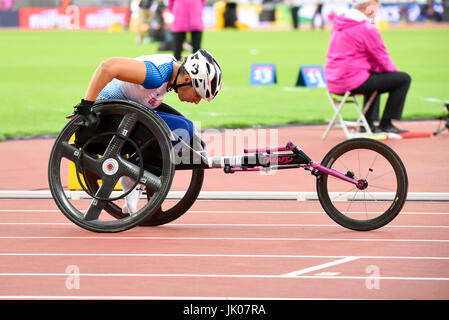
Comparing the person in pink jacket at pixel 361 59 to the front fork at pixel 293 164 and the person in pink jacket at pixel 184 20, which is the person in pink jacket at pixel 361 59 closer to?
the front fork at pixel 293 164

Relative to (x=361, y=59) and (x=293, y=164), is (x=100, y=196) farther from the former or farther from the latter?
(x=361, y=59)

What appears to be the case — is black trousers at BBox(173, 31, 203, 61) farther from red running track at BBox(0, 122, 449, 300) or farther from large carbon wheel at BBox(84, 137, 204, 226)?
large carbon wheel at BBox(84, 137, 204, 226)

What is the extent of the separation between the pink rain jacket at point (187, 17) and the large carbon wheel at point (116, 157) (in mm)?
11470

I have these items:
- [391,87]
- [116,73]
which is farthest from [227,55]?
[116,73]

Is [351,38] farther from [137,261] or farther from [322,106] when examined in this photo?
[137,261]

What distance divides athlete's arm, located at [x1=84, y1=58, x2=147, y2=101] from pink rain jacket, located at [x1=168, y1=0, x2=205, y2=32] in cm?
1164

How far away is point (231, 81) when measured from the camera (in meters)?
20.0

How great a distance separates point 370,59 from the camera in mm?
11141

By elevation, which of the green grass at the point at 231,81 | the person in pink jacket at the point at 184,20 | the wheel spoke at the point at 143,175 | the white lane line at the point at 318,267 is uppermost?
the wheel spoke at the point at 143,175

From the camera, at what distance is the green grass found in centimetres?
1402

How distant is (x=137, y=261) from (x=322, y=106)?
10136 millimetres

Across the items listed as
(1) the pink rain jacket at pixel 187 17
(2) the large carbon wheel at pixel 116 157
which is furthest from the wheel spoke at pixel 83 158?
(1) the pink rain jacket at pixel 187 17

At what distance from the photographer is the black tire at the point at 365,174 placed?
6.32 m

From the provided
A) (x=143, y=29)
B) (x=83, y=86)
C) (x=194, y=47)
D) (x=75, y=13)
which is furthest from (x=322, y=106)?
(x=75, y=13)
